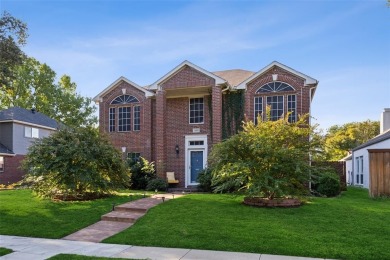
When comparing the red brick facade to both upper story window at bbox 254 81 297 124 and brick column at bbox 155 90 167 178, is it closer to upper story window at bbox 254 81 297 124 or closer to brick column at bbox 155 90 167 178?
brick column at bbox 155 90 167 178

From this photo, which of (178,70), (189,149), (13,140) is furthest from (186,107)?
(13,140)

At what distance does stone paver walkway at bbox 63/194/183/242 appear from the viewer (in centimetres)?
860

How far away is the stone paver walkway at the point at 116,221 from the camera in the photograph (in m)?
8.60

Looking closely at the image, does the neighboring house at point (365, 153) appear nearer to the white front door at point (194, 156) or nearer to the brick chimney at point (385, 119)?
the brick chimney at point (385, 119)

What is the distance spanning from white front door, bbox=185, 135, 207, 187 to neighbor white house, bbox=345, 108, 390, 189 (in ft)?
31.8

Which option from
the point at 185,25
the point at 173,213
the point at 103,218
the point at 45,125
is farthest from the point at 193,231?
the point at 45,125

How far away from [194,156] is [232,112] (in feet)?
11.0

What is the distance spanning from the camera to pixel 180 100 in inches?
765

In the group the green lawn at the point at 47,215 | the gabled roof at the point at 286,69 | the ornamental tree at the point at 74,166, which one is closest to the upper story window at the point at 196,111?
the gabled roof at the point at 286,69

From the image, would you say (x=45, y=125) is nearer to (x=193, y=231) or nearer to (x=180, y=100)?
(x=180, y=100)

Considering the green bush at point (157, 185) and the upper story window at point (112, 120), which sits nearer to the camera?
the green bush at point (157, 185)

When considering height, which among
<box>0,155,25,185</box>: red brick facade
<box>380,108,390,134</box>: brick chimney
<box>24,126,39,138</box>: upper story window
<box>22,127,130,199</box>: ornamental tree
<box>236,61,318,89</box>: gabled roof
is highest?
<box>236,61,318,89</box>: gabled roof

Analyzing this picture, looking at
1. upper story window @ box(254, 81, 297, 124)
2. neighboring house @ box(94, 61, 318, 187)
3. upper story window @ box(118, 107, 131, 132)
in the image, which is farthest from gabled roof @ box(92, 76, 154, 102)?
upper story window @ box(254, 81, 297, 124)

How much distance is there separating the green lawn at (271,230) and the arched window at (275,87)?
7554mm
